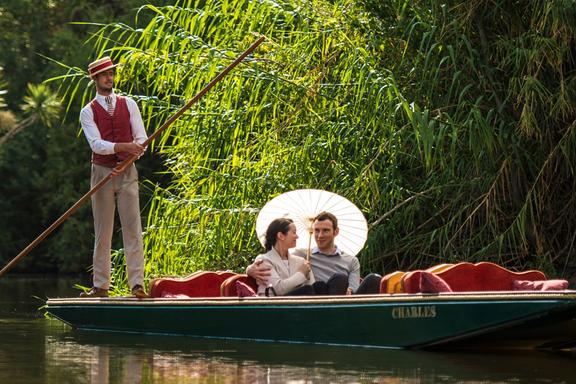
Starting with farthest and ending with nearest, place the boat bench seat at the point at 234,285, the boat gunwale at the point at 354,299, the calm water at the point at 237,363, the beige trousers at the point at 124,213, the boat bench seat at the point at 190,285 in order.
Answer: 1. the boat bench seat at the point at 190,285
2. the beige trousers at the point at 124,213
3. the boat bench seat at the point at 234,285
4. the boat gunwale at the point at 354,299
5. the calm water at the point at 237,363

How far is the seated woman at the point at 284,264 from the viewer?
9.21 metres

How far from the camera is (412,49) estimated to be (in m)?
11.2

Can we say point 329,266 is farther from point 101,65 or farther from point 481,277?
point 101,65

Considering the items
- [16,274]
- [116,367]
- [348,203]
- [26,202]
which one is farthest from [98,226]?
[26,202]

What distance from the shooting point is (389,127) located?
→ 35.2 feet

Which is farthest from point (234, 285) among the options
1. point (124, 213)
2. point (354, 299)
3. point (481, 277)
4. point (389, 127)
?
point (389, 127)

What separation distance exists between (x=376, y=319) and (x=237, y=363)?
1.12 m

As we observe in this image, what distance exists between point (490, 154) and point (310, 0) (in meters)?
2.22

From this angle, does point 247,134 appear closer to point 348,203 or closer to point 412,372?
point 348,203

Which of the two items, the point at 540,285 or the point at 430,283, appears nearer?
the point at 430,283

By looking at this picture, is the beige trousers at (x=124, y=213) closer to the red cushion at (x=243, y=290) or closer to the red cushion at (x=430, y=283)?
the red cushion at (x=243, y=290)

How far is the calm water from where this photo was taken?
708 cm

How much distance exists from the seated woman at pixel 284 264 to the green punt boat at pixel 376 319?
0.73 feet

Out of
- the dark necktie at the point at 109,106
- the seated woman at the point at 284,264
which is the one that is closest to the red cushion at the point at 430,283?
the seated woman at the point at 284,264
